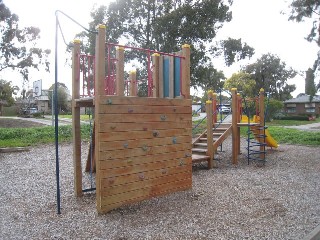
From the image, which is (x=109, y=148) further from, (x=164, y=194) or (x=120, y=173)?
(x=164, y=194)

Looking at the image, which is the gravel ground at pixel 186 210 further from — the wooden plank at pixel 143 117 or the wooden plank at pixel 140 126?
the wooden plank at pixel 143 117

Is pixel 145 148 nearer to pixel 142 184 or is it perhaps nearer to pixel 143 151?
pixel 143 151

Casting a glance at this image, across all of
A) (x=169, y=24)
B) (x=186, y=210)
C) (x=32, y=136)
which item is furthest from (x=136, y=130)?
(x=169, y=24)

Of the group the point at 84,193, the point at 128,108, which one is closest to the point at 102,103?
the point at 128,108

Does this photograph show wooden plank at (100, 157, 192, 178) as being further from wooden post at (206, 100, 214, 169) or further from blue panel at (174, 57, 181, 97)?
wooden post at (206, 100, 214, 169)

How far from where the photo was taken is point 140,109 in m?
4.92

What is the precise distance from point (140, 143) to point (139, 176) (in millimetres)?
535

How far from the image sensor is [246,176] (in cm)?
725

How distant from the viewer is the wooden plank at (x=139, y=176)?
445 centimetres

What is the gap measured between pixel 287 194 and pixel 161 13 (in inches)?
764

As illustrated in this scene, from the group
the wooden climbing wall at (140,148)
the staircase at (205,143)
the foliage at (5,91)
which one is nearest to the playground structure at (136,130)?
the wooden climbing wall at (140,148)

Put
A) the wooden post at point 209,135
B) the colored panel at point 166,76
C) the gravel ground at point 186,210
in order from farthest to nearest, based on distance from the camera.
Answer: the wooden post at point 209,135 → the colored panel at point 166,76 → the gravel ground at point 186,210

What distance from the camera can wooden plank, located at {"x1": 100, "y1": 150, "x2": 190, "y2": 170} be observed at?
446 cm

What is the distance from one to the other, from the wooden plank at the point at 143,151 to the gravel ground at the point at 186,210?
2.76 ft
